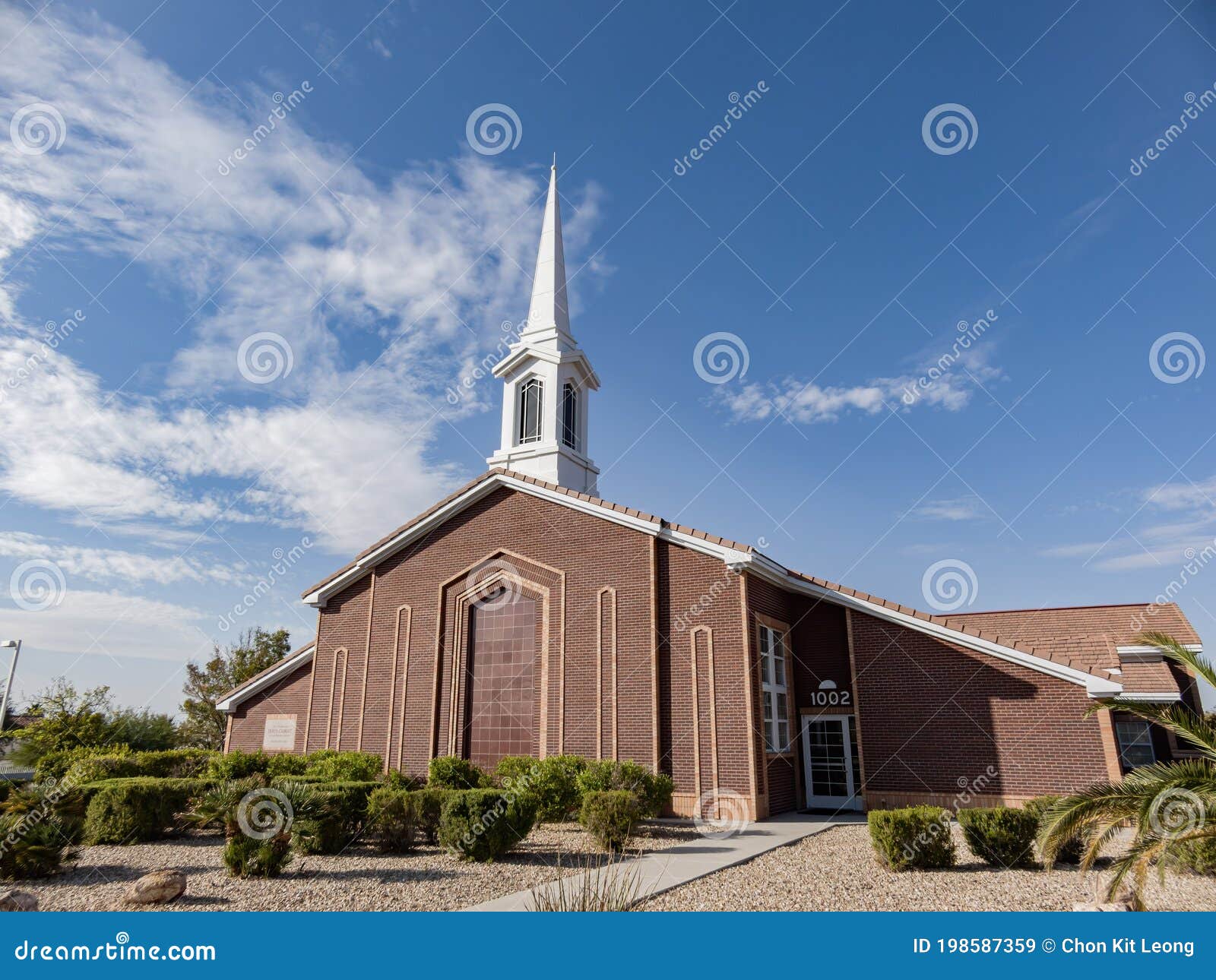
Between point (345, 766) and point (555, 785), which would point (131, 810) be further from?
point (555, 785)

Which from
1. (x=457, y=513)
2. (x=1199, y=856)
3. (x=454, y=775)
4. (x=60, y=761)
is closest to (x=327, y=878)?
(x=454, y=775)

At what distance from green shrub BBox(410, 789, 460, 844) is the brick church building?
212 inches

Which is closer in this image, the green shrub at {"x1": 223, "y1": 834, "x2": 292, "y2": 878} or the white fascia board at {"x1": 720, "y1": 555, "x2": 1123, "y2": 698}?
the green shrub at {"x1": 223, "y1": 834, "x2": 292, "y2": 878}

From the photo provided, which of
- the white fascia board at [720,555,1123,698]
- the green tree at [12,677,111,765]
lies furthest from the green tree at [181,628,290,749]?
the white fascia board at [720,555,1123,698]

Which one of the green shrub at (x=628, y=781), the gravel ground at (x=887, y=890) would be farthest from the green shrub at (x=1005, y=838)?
the green shrub at (x=628, y=781)

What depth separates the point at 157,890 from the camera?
28.9ft

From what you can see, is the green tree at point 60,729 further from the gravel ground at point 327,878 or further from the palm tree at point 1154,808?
the palm tree at point 1154,808

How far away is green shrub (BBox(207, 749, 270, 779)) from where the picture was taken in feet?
57.3

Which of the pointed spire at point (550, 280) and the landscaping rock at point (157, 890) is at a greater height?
the pointed spire at point (550, 280)

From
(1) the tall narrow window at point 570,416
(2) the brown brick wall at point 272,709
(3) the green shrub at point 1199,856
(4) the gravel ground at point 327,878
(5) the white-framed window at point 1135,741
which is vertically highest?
(1) the tall narrow window at point 570,416

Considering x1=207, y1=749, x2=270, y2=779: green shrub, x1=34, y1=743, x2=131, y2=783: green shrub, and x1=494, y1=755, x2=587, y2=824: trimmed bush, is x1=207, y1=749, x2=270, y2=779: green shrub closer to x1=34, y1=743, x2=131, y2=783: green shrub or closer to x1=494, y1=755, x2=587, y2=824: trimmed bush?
x1=34, y1=743, x2=131, y2=783: green shrub

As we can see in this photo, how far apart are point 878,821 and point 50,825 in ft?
38.5

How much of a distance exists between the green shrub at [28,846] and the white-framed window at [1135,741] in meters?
23.7

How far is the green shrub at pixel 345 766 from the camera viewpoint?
17.3 metres
